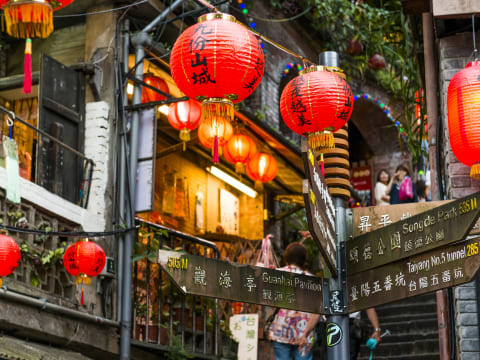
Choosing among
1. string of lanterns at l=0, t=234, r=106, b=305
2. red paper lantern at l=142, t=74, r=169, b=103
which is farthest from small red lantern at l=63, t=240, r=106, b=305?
red paper lantern at l=142, t=74, r=169, b=103

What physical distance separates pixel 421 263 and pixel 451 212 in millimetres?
513

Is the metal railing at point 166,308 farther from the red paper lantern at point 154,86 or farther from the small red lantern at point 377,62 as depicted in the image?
the small red lantern at point 377,62

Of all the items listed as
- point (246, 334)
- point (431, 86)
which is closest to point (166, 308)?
point (246, 334)

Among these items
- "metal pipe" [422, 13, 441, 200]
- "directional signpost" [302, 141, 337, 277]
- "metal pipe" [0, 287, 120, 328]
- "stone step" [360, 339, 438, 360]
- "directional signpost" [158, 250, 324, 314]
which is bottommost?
"stone step" [360, 339, 438, 360]

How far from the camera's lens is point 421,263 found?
18.5 feet

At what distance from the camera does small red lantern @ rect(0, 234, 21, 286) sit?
346 inches

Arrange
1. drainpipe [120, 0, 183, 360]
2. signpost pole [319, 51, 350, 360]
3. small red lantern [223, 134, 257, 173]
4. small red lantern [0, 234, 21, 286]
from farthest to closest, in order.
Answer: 1. small red lantern [223, 134, 257, 173]
2. drainpipe [120, 0, 183, 360]
3. small red lantern [0, 234, 21, 286]
4. signpost pole [319, 51, 350, 360]

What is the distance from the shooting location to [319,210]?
557 cm

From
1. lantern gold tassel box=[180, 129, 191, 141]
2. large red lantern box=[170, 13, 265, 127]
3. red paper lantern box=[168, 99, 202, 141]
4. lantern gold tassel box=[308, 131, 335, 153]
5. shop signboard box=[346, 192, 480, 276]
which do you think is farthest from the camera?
red paper lantern box=[168, 99, 202, 141]

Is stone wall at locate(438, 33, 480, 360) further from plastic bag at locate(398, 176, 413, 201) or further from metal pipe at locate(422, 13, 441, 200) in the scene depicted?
plastic bag at locate(398, 176, 413, 201)

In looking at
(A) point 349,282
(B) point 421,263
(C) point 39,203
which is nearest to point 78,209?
(C) point 39,203

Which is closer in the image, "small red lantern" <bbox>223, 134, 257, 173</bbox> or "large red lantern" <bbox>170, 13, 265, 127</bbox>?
"large red lantern" <bbox>170, 13, 265, 127</bbox>

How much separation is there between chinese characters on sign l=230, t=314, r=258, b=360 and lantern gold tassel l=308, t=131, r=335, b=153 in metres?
5.19

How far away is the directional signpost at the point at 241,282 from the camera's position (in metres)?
5.51
